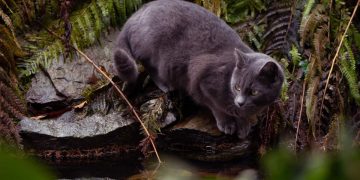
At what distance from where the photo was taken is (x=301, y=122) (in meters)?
3.65

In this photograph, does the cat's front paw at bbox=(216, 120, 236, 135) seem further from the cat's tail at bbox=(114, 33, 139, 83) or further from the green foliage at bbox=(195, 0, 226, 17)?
the green foliage at bbox=(195, 0, 226, 17)

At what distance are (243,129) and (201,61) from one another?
1.74ft

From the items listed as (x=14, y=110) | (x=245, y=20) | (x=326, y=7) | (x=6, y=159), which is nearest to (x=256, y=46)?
(x=245, y=20)

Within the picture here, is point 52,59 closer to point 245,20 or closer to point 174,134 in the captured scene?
point 174,134

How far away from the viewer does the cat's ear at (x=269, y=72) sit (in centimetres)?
309

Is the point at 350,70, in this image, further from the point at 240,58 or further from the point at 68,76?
the point at 68,76

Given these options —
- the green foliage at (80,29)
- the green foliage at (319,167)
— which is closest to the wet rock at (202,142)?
the green foliage at (80,29)

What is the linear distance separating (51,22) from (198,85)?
1.65 meters

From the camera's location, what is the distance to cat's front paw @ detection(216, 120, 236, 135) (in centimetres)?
352

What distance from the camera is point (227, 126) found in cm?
352

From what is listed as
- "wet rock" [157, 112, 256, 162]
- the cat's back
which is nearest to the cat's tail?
the cat's back

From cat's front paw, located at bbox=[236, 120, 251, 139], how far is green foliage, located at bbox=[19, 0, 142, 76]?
150 centimetres

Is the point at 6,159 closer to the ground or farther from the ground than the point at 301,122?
farther from the ground

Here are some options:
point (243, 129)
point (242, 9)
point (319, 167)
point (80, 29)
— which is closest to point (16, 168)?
point (319, 167)
